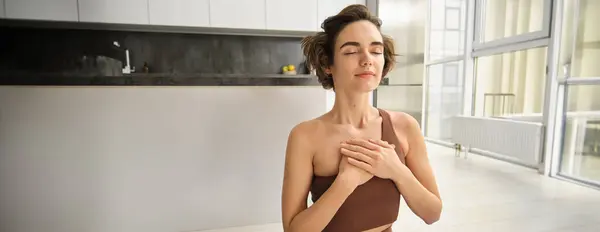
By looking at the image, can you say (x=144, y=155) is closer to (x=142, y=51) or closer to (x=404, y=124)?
(x=404, y=124)

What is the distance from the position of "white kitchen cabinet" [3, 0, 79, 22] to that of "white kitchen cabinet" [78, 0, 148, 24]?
119 mm

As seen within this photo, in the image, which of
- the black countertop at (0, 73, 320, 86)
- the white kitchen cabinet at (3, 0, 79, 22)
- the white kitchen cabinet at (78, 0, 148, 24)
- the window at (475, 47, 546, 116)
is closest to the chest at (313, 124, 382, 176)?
the black countertop at (0, 73, 320, 86)

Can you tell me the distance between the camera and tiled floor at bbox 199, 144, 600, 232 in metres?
1.97

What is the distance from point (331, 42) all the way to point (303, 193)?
1.31 feet

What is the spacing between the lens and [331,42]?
83cm

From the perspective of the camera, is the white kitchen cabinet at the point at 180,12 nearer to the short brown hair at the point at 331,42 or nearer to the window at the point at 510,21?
the short brown hair at the point at 331,42

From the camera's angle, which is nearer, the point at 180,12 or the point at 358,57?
the point at 358,57

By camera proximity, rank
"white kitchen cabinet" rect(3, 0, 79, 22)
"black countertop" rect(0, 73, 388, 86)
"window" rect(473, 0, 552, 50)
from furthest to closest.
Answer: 1. "window" rect(473, 0, 552, 50)
2. "white kitchen cabinet" rect(3, 0, 79, 22)
3. "black countertop" rect(0, 73, 388, 86)

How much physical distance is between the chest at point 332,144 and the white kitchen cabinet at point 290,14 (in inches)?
98.6

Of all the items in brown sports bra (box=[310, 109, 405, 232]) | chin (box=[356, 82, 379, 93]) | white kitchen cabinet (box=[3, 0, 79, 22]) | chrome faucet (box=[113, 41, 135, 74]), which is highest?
white kitchen cabinet (box=[3, 0, 79, 22])

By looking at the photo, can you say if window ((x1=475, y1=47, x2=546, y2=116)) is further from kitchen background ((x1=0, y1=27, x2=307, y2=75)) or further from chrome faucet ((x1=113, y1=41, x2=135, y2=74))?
chrome faucet ((x1=113, y1=41, x2=135, y2=74))

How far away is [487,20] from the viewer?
4199mm

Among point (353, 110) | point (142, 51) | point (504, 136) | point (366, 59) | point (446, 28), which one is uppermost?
point (446, 28)

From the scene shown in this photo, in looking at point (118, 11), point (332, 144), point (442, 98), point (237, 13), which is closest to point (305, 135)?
point (332, 144)
